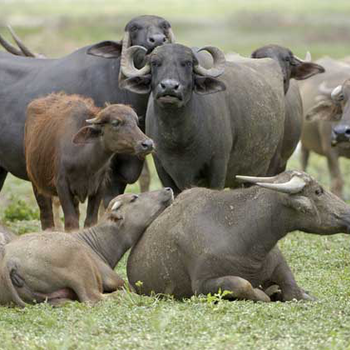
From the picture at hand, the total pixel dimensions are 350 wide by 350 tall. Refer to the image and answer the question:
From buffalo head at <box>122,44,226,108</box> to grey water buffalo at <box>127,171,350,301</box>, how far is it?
65.6 inches

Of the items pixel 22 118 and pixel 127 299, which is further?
pixel 22 118

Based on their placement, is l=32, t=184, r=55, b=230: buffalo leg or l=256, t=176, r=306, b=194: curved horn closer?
l=256, t=176, r=306, b=194: curved horn

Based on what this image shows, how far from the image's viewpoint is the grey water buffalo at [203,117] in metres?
12.0

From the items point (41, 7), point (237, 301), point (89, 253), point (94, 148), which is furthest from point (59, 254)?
point (41, 7)

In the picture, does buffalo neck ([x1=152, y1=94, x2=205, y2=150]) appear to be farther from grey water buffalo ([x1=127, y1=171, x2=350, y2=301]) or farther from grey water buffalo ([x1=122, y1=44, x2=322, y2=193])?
grey water buffalo ([x1=127, y1=171, x2=350, y2=301])

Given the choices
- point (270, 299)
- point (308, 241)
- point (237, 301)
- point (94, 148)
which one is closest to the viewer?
point (237, 301)

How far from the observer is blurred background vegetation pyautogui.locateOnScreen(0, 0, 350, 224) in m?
36.2

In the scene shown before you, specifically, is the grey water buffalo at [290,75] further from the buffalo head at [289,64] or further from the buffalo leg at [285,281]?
the buffalo leg at [285,281]

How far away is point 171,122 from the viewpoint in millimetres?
12352

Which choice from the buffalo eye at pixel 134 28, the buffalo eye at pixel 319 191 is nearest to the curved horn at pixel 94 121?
the buffalo eye at pixel 134 28

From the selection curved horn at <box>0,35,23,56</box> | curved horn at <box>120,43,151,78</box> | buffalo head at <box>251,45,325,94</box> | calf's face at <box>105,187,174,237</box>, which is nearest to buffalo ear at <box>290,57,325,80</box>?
buffalo head at <box>251,45,325,94</box>

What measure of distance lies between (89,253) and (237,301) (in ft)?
4.98

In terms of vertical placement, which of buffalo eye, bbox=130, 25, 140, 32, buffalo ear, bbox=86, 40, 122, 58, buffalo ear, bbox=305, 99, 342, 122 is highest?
buffalo eye, bbox=130, 25, 140, 32

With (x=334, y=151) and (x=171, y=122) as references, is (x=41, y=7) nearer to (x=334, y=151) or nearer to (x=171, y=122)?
(x=334, y=151)
